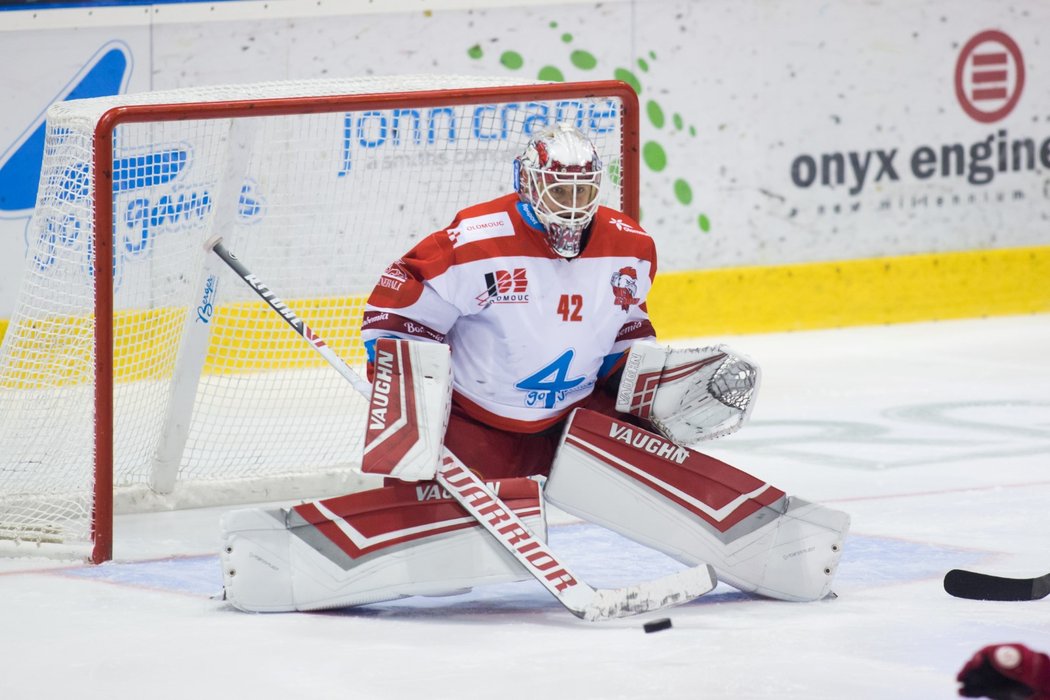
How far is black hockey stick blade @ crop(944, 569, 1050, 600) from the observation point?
3453 mm

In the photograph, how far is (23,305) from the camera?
14.2ft

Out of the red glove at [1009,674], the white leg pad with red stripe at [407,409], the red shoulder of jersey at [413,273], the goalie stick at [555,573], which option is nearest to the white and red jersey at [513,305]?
the red shoulder of jersey at [413,273]

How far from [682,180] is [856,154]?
0.89m

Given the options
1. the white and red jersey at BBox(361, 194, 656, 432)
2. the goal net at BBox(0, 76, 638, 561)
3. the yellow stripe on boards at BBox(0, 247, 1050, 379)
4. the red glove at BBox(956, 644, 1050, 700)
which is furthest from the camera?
the yellow stripe on boards at BBox(0, 247, 1050, 379)

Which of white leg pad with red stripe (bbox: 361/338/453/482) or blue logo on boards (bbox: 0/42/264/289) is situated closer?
white leg pad with red stripe (bbox: 361/338/453/482)

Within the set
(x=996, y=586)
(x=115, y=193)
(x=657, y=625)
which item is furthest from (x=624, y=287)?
(x=115, y=193)

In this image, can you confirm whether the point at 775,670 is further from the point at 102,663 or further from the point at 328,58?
the point at 328,58

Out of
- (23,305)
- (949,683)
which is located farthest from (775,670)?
(23,305)

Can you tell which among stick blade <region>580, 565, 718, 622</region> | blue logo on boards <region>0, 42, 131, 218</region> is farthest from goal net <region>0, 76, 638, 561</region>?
stick blade <region>580, 565, 718, 622</region>

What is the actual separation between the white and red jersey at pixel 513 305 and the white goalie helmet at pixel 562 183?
49mm

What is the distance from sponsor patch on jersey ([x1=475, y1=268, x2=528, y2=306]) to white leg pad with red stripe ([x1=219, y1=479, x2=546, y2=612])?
0.41 metres

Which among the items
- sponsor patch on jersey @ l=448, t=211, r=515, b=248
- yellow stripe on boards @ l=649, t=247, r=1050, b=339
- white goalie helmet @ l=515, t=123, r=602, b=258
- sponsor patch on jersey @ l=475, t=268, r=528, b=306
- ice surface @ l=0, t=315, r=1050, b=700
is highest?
white goalie helmet @ l=515, t=123, r=602, b=258

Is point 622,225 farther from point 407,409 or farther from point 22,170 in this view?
point 22,170

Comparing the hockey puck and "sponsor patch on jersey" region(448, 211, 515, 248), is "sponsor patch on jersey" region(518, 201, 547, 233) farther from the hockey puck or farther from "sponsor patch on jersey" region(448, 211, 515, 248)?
the hockey puck
